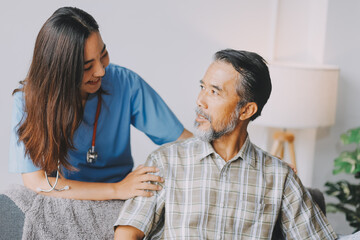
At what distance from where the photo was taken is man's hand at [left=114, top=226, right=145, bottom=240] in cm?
150

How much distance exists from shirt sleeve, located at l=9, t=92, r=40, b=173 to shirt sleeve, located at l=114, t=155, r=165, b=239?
1.23 ft

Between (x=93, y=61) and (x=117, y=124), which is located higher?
(x=93, y=61)

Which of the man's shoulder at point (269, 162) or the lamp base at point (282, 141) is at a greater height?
the man's shoulder at point (269, 162)

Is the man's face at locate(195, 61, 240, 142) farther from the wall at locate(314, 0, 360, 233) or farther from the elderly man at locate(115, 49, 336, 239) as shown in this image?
the wall at locate(314, 0, 360, 233)

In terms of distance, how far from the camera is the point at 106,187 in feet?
5.60

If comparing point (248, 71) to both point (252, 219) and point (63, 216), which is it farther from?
point (63, 216)

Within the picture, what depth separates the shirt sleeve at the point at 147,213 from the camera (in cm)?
151

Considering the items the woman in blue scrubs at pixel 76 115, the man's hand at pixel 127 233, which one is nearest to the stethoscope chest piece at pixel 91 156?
the woman in blue scrubs at pixel 76 115

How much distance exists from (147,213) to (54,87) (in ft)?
1.61

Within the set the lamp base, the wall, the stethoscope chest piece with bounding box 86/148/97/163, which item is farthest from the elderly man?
the wall

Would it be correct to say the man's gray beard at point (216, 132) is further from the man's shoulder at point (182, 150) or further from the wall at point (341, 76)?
the wall at point (341, 76)

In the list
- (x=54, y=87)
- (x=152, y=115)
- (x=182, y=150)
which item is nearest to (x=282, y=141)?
(x=152, y=115)

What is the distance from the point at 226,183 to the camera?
1.60 meters

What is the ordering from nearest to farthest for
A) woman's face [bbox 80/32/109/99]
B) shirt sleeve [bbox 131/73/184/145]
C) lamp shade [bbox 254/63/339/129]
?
1. woman's face [bbox 80/32/109/99]
2. shirt sleeve [bbox 131/73/184/145]
3. lamp shade [bbox 254/63/339/129]
